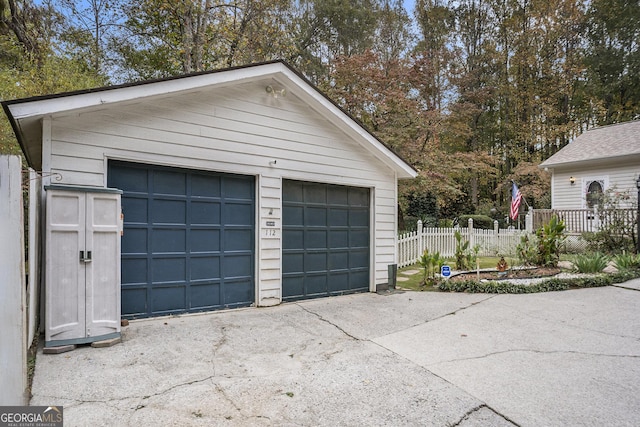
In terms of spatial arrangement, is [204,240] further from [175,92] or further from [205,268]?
[175,92]

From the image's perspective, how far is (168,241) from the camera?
490cm

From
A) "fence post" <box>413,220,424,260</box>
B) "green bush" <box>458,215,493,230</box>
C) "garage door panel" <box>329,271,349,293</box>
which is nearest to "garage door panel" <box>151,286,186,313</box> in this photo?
"garage door panel" <box>329,271,349,293</box>

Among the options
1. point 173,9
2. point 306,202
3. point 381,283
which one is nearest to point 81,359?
point 306,202

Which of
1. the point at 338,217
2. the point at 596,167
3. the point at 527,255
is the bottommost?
the point at 527,255

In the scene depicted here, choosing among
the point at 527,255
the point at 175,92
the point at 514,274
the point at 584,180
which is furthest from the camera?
the point at 584,180

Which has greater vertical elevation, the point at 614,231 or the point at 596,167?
the point at 596,167

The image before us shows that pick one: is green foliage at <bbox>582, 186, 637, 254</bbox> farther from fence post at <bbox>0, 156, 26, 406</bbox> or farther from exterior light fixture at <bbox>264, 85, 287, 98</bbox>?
fence post at <bbox>0, 156, 26, 406</bbox>

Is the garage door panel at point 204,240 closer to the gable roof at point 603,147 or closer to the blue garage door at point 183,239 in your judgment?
the blue garage door at point 183,239

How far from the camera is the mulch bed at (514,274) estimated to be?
25.2 feet

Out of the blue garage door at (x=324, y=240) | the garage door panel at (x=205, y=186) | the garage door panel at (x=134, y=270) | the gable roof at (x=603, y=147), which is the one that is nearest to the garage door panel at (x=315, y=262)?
the blue garage door at (x=324, y=240)

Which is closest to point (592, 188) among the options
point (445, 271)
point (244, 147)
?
point (445, 271)

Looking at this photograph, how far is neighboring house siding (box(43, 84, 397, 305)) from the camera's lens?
430 cm

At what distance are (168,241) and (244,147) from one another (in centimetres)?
190

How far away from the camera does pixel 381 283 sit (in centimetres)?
727
